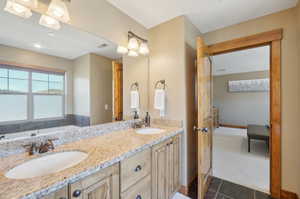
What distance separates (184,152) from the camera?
6.22ft

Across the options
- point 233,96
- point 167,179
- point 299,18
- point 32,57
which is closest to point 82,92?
point 32,57

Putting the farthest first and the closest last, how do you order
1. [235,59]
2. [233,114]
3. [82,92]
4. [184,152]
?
[233,114] → [235,59] → [184,152] → [82,92]

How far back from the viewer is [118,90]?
1845mm

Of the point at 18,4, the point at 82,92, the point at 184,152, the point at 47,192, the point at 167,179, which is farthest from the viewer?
the point at 184,152

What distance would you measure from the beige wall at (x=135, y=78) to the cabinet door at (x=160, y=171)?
77cm

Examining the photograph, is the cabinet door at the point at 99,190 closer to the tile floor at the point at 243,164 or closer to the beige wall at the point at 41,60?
the beige wall at the point at 41,60

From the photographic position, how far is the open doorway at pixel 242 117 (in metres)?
2.35

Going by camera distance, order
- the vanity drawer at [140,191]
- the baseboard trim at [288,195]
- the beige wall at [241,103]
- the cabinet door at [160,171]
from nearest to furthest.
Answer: the vanity drawer at [140,191], the cabinet door at [160,171], the baseboard trim at [288,195], the beige wall at [241,103]

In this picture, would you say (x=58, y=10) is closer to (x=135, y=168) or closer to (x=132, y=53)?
(x=132, y=53)

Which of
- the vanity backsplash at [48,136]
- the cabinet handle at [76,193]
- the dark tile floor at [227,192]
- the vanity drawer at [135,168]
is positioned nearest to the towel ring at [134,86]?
the vanity backsplash at [48,136]

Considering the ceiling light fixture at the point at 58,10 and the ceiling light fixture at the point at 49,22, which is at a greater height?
the ceiling light fixture at the point at 58,10

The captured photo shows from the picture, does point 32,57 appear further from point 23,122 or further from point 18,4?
point 23,122

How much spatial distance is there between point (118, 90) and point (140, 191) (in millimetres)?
1215

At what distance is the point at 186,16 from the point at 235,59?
3090 mm
